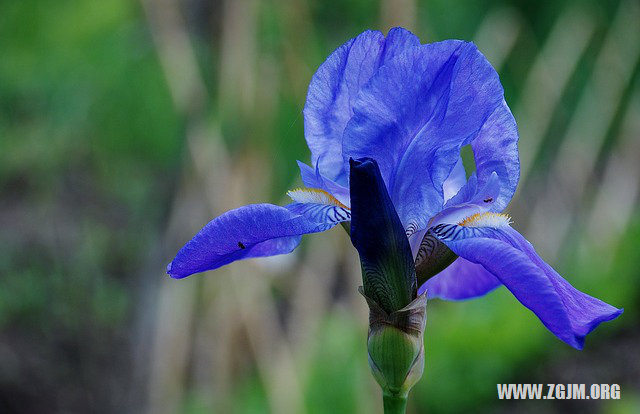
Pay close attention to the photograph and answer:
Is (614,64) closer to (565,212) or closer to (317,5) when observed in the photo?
(565,212)

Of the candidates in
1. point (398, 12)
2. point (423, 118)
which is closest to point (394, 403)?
point (423, 118)

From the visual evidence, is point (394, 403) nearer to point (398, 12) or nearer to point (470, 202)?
point (470, 202)

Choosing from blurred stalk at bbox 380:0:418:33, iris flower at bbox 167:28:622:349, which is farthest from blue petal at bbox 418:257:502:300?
blurred stalk at bbox 380:0:418:33

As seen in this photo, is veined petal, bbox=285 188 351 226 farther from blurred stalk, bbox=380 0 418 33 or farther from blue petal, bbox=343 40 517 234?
blurred stalk, bbox=380 0 418 33

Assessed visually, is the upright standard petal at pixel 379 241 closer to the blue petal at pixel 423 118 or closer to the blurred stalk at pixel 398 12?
the blue petal at pixel 423 118

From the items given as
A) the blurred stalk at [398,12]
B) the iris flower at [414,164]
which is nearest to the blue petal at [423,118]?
the iris flower at [414,164]

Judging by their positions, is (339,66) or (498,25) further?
(498,25)

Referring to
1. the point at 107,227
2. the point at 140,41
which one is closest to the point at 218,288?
the point at 140,41
